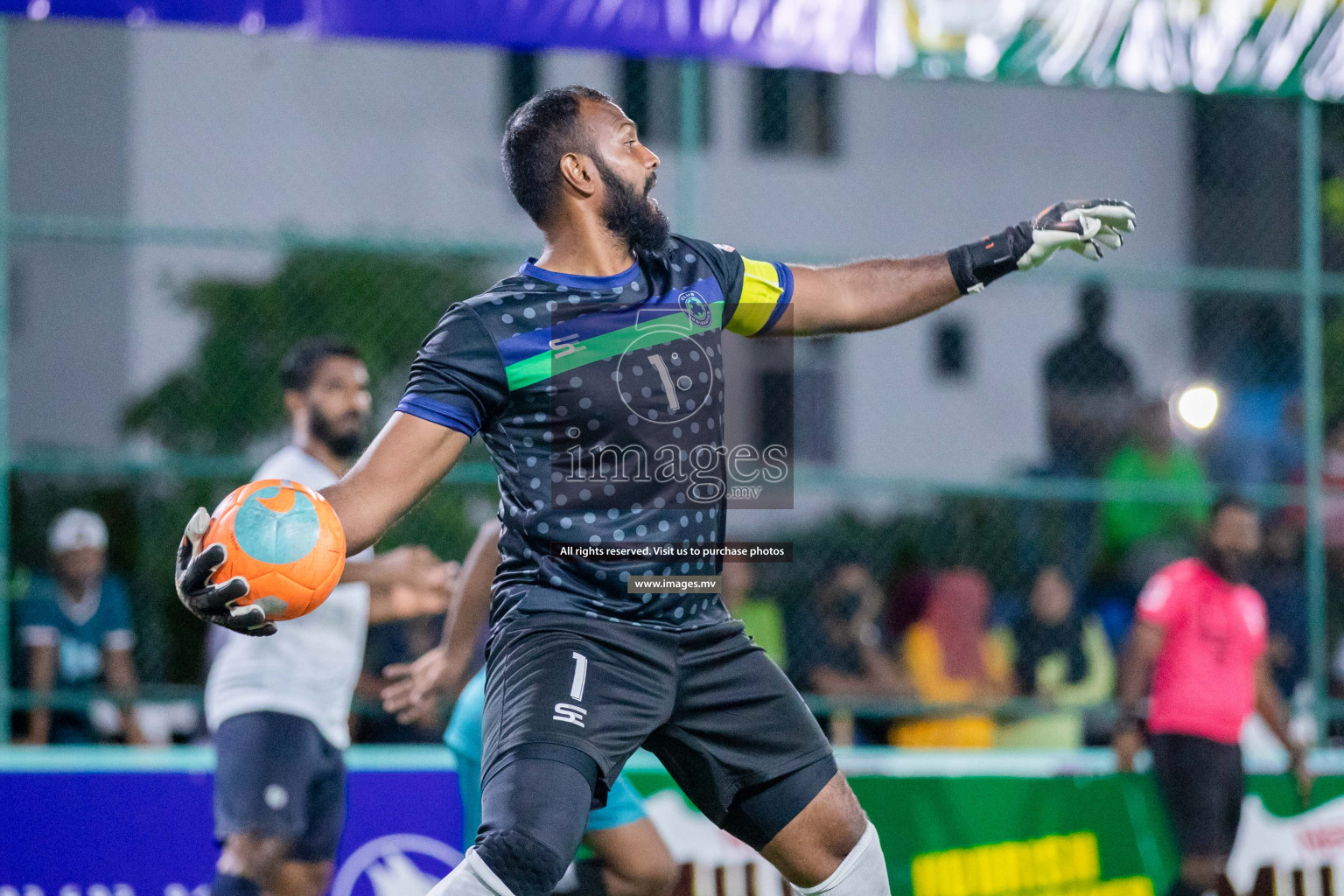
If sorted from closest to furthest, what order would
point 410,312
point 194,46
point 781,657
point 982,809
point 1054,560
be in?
point 982,809, point 781,657, point 1054,560, point 410,312, point 194,46

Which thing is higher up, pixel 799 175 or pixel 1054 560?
pixel 799 175

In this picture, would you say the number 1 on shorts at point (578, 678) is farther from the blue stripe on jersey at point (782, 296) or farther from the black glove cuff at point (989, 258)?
the black glove cuff at point (989, 258)

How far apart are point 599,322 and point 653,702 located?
86cm

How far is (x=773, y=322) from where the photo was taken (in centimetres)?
366

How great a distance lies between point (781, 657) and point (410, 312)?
422cm

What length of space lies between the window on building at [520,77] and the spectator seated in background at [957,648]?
29.0ft

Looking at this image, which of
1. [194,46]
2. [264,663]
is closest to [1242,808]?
[264,663]

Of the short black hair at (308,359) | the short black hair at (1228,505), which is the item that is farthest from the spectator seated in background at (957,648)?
the short black hair at (308,359)

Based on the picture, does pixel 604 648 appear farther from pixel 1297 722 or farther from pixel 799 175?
pixel 799 175

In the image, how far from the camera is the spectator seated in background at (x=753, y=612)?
7625 mm

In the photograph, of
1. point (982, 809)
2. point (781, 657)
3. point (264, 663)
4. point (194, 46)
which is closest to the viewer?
point (264, 663)

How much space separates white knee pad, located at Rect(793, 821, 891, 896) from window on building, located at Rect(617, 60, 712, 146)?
34.8ft

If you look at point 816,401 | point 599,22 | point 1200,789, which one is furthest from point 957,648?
point 816,401

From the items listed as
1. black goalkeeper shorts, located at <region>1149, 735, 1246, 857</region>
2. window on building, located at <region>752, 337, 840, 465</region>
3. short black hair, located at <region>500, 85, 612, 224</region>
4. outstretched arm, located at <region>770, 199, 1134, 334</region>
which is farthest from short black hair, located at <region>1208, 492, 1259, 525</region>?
window on building, located at <region>752, 337, 840, 465</region>
